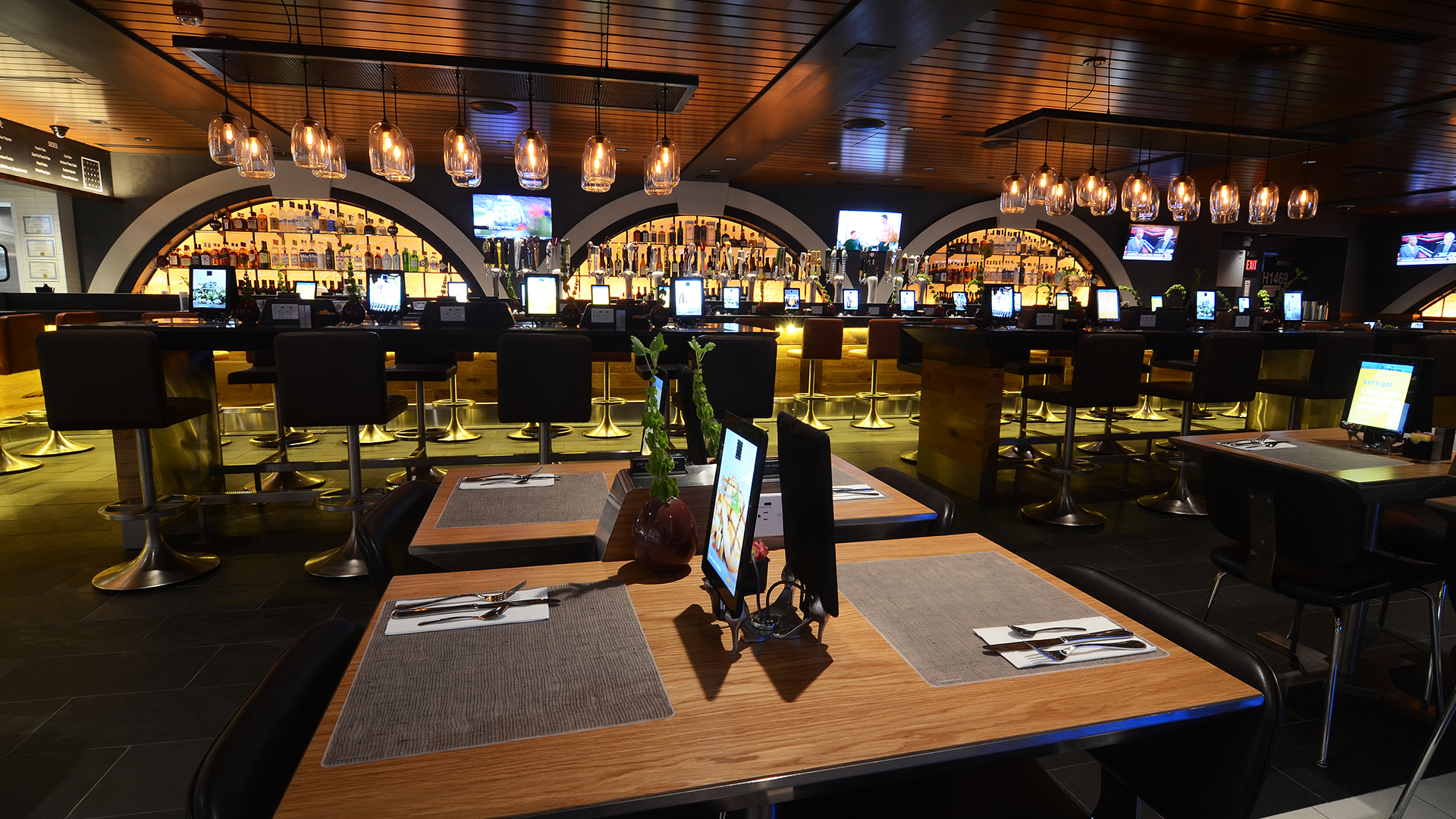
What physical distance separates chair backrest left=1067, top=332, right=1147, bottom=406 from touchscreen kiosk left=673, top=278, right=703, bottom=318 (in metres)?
4.26

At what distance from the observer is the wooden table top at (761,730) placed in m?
0.83

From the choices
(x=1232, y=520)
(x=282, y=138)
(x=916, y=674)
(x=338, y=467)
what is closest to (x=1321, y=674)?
(x=1232, y=520)

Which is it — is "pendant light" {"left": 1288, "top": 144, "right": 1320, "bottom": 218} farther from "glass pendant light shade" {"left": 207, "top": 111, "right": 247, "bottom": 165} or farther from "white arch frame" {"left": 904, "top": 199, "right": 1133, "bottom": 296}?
"glass pendant light shade" {"left": 207, "top": 111, "right": 247, "bottom": 165}

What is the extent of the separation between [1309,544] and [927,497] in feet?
3.92

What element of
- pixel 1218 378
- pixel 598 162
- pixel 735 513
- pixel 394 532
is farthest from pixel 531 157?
pixel 1218 378

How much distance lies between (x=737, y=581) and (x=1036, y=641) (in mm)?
513

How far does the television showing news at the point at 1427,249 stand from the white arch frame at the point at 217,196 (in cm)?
1772

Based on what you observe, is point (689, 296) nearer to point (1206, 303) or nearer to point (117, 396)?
point (117, 396)

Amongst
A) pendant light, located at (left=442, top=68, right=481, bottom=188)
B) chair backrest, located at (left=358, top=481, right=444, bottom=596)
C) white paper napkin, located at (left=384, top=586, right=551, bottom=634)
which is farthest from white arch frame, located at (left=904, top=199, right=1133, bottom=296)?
white paper napkin, located at (left=384, top=586, right=551, bottom=634)

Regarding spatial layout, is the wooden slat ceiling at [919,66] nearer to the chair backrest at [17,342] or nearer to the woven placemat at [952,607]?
the chair backrest at [17,342]

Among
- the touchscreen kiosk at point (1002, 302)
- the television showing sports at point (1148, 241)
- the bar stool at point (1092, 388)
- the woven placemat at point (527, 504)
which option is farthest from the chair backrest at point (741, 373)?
the television showing sports at point (1148, 241)

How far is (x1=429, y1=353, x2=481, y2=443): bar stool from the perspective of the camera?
6668 mm

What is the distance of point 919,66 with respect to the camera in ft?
18.6

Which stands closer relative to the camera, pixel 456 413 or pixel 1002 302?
pixel 456 413
